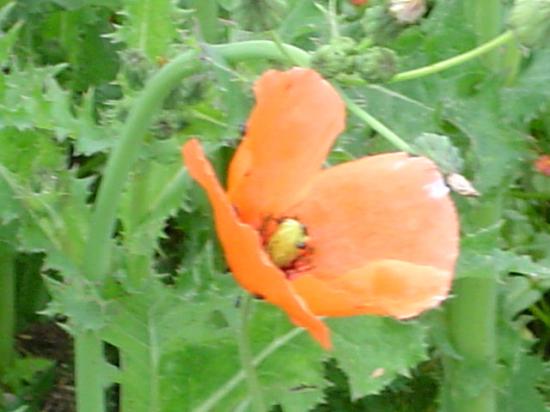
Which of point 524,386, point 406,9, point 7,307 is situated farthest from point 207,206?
point 406,9

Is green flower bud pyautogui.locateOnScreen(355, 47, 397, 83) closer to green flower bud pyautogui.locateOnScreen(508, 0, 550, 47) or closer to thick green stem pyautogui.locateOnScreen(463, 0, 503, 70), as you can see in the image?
green flower bud pyautogui.locateOnScreen(508, 0, 550, 47)

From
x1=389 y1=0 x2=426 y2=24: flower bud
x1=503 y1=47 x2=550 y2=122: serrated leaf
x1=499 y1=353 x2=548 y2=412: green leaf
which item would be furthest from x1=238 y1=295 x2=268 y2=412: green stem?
x1=499 y1=353 x2=548 y2=412: green leaf

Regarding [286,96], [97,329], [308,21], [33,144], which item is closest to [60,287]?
[97,329]

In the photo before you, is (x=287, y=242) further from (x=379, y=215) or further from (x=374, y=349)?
(x=374, y=349)

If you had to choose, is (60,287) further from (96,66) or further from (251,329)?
(96,66)

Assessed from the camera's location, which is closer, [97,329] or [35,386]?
[97,329]

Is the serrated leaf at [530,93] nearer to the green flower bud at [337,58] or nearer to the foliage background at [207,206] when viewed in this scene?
the foliage background at [207,206]
